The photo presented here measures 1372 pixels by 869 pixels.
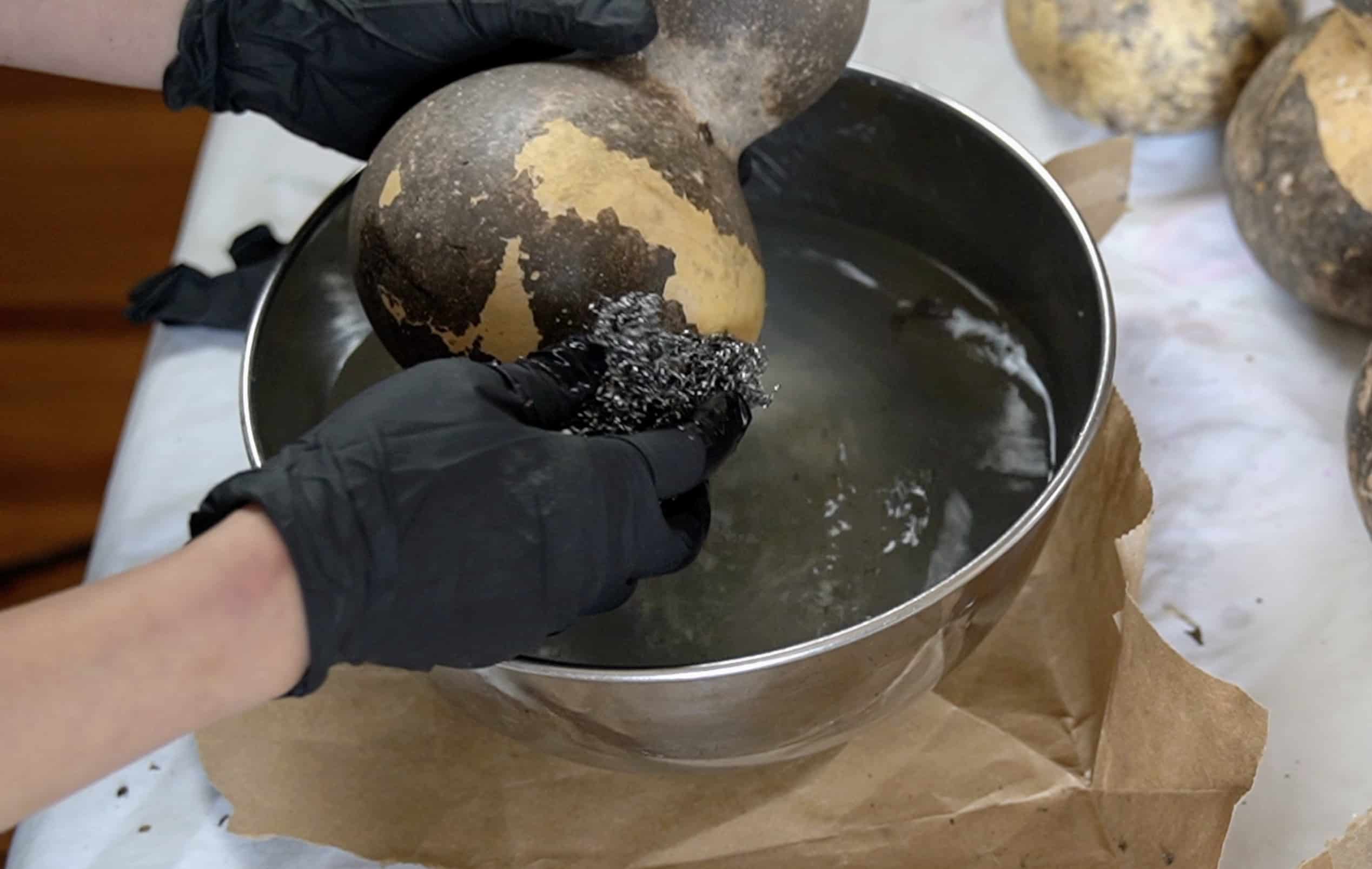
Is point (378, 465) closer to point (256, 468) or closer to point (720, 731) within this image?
point (256, 468)

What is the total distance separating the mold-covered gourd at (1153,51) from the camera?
40.5 inches

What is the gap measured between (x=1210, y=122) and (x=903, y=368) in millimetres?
398

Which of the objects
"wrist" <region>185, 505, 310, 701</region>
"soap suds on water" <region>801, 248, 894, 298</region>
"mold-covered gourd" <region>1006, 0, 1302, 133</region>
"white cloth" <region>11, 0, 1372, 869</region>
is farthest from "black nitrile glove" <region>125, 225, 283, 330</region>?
"mold-covered gourd" <region>1006, 0, 1302, 133</region>

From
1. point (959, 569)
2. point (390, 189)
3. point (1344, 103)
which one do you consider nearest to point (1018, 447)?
point (959, 569)

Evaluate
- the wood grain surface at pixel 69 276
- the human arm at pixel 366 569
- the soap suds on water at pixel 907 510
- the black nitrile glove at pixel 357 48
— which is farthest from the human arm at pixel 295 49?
the wood grain surface at pixel 69 276

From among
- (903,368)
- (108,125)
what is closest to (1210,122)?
(903,368)

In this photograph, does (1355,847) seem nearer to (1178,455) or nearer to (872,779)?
(872,779)

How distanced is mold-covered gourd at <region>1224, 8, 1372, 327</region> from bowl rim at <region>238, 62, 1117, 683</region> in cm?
22

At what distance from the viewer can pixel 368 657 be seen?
1.76 ft

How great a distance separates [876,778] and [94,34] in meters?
0.73

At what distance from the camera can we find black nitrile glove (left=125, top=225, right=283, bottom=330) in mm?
1028

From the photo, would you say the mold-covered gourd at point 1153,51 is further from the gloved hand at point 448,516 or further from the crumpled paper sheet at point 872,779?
the gloved hand at point 448,516

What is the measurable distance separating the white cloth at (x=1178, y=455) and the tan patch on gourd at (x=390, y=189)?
382 millimetres

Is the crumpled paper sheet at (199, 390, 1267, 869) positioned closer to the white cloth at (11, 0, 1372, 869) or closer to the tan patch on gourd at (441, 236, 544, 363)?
the white cloth at (11, 0, 1372, 869)
